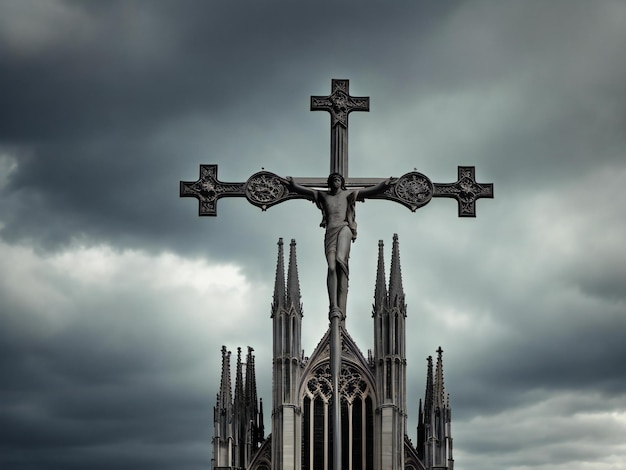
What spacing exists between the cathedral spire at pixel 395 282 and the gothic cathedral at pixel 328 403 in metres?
0.05

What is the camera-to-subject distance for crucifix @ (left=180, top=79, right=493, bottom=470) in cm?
1642

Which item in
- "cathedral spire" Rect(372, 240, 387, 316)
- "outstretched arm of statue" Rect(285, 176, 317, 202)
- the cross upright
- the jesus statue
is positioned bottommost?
the jesus statue

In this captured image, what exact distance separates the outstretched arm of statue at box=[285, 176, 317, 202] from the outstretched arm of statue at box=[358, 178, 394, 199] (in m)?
0.63

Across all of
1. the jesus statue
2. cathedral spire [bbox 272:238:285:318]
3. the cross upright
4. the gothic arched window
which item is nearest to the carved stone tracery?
the gothic arched window

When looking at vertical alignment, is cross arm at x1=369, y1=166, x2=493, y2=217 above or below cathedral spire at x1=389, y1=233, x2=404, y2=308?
below

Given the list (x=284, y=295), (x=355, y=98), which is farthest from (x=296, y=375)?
(x=355, y=98)

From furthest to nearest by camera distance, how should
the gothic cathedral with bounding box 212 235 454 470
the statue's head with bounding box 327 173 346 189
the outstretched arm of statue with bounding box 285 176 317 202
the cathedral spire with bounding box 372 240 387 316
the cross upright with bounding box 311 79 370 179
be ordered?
the cathedral spire with bounding box 372 240 387 316 → the gothic cathedral with bounding box 212 235 454 470 → the cross upright with bounding box 311 79 370 179 → the outstretched arm of statue with bounding box 285 176 317 202 → the statue's head with bounding box 327 173 346 189

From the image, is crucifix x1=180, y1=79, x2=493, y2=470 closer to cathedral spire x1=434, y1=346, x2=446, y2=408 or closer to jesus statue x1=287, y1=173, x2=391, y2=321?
jesus statue x1=287, y1=173, x2=391, y2=321

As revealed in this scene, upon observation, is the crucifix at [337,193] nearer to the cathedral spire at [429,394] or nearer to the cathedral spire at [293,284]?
the cathedral spire at [293,284]

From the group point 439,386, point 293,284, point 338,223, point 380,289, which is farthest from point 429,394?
point 338,223

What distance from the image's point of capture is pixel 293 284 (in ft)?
219

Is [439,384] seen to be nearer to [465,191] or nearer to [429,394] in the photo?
[429,394]

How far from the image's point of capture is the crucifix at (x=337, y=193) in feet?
53.9

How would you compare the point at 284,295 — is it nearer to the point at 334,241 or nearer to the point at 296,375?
the point at 296,375
